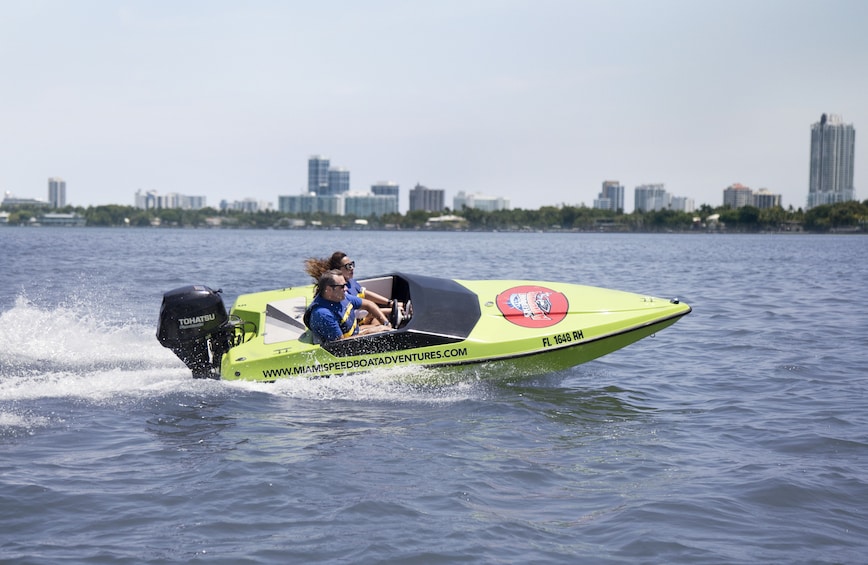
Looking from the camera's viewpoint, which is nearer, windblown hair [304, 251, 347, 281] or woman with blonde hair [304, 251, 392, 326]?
woman with blonde hair [304, 251, 392, 326]

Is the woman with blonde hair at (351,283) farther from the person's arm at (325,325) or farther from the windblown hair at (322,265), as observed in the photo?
the person's arm at (325,325)

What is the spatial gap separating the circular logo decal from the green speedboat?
0.01 m

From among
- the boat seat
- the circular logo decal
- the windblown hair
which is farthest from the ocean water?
the windblown hair

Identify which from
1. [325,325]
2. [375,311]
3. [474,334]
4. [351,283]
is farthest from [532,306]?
[325,325]

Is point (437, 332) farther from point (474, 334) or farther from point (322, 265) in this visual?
point (322, 265)

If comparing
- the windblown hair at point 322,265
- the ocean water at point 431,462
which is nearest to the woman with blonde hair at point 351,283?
the windblown hair at point 322,265

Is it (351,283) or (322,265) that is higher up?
(322,265)

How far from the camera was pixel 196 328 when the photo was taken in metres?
10.4

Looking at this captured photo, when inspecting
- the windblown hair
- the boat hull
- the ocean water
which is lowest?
the ocean water

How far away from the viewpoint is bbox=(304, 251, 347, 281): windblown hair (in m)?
11.6

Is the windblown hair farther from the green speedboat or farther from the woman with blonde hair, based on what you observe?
the green speedboat

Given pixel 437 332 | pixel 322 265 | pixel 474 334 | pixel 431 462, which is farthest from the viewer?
pixel 322 265

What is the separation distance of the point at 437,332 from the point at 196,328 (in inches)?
111

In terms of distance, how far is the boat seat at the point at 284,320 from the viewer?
10992 millimetres
